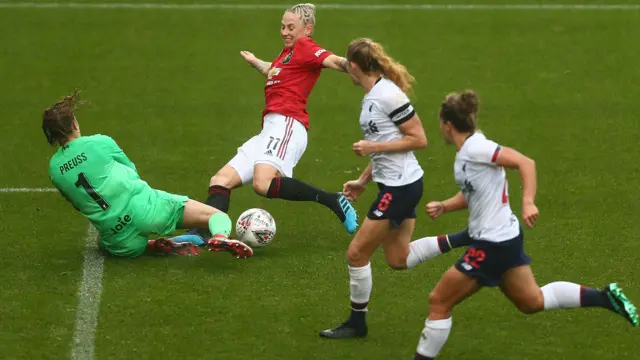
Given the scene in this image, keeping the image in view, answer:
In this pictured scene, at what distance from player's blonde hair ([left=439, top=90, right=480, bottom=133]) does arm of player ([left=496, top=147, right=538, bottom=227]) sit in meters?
0.33

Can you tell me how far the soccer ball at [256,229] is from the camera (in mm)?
10328

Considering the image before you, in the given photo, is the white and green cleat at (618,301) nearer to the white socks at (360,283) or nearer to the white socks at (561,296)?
the white socks at (561,296)

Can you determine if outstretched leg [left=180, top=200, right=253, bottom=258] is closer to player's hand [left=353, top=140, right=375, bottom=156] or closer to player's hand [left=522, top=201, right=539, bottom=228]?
player's hand [left=353, top=140, right=375, bottom=156]

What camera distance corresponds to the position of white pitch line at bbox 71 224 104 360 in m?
8.42

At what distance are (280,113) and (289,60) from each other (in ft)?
1.65

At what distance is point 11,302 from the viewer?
9266mm

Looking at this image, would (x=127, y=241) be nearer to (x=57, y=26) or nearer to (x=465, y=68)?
(x=465, y=68)

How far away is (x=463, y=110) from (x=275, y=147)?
3.43 metres

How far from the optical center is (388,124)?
8.37 meters

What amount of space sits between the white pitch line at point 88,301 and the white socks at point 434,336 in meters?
2.40

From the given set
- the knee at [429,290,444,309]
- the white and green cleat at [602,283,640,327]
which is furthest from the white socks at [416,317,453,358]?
the white and green cleat at [602,283,640,327]

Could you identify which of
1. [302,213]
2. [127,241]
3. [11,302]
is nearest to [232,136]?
[302,213]

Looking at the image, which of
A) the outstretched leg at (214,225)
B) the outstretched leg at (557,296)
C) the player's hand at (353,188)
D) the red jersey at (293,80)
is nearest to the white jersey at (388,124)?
the player's hand at (353,188)

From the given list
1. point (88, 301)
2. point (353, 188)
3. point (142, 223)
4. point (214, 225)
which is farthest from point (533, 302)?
point (142, 223)
